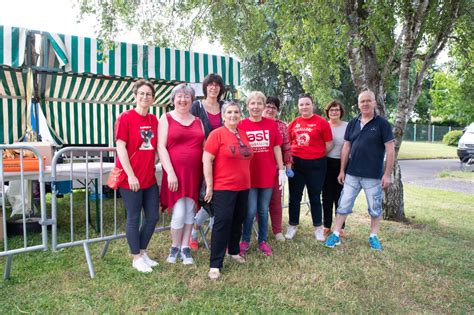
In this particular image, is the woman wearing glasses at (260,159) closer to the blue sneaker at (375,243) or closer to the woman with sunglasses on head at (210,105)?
the woman with sunglasses on head at (210,105)

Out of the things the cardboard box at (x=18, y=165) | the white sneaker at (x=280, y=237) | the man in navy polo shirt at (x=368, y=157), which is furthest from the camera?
the white sneaker at (x=280, y=237)

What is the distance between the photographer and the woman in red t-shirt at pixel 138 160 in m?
3.39

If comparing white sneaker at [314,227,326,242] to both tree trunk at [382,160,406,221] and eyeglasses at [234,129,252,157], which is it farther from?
eyeglasses at [234,129,252,157]

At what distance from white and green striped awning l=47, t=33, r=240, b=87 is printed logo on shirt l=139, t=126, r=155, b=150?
331cm

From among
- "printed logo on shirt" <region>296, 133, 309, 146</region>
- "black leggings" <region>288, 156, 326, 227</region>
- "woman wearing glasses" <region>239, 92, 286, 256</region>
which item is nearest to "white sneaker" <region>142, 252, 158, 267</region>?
"woman wearing glasses" <region>239, 92, 286, 256</region>

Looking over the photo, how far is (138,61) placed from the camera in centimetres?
669

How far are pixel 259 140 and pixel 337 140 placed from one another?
1.35 meters

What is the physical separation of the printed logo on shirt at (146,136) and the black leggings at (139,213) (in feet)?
1.34

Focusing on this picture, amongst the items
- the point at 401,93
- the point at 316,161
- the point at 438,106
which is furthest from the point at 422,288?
the point at 438,106

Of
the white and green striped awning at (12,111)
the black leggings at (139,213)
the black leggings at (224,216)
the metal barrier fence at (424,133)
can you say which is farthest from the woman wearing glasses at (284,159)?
the metal barrier fence at (424,133)

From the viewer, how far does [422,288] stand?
3508 millimetres

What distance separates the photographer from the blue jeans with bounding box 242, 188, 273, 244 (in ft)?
13.5

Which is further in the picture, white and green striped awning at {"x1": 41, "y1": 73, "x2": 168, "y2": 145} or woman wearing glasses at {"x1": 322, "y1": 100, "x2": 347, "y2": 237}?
white and green striped awning at {"x1": 41, "y1": 73, "x2": 168, "y2": 145}

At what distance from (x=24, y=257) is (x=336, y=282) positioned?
331 cm
